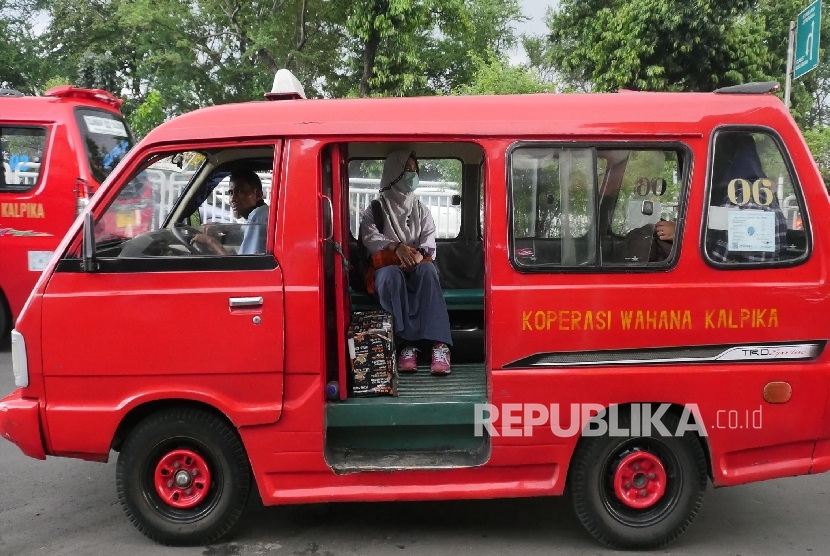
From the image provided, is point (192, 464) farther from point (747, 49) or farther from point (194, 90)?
point (194, 90)

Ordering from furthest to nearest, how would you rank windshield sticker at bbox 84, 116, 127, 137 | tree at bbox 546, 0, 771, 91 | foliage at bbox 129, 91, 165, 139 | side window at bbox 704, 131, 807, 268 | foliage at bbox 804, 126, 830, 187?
tree at bbox 546, 0, 771, 91, foliage at bbox 129, 91, 165, 139, foliage at bbox 804, 126, 830, 187, windshield sticker at bbox 84, 116, 127, 137, side window at bbox 704, 131, 807, 268

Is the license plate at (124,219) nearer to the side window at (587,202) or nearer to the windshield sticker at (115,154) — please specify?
the side window at (587,202)

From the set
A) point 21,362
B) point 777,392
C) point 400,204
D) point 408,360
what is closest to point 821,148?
point 400,204

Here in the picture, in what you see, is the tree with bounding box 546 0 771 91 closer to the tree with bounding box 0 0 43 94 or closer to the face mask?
the face mask

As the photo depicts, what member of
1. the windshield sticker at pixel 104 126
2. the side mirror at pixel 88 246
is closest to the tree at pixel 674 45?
the windshield sticker at pixel 104 126

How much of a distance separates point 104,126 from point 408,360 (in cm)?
545

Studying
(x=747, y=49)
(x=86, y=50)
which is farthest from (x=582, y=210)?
(x=86, y=50)

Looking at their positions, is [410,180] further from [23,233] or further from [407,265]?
[23,233]

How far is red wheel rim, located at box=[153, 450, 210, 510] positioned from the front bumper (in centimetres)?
59

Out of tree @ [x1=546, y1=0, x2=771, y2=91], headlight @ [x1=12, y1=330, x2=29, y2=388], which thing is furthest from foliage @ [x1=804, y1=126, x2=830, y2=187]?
headlight @ [x1=12, y1=330, x2=29, y2=388]

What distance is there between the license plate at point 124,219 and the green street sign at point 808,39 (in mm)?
10102

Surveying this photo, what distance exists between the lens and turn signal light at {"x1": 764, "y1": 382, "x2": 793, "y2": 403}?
12.0 feet

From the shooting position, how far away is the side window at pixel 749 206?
3697 mm

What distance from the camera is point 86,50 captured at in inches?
1000
